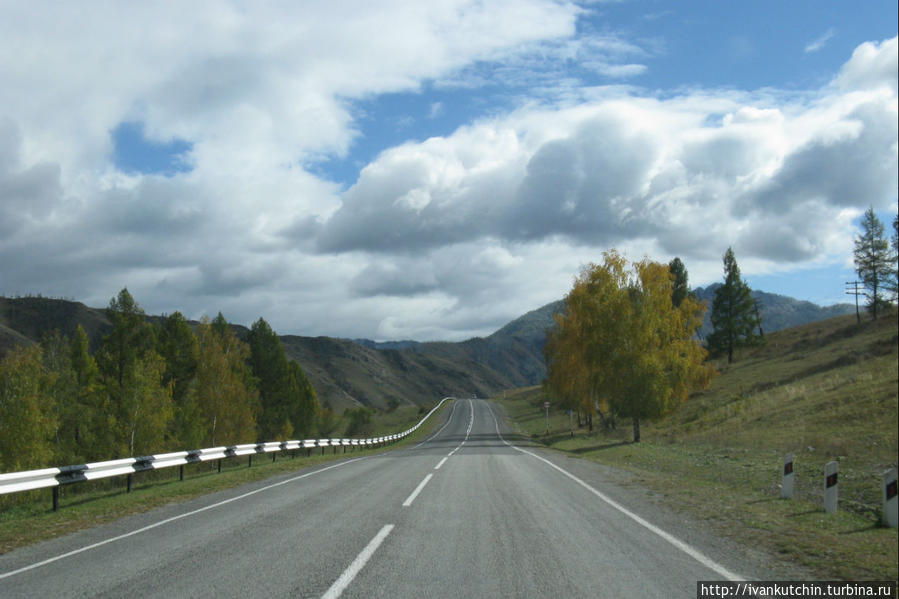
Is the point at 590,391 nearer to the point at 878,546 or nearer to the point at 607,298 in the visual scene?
the point at 607,298

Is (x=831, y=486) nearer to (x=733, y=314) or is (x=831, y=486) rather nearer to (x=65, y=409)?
(x=65, y=409)

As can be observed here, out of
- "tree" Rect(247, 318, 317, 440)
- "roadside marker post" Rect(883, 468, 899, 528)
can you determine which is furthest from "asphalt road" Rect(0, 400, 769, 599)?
"tree" Rect(247, 318, 317, 440)

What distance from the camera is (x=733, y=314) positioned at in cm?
6775

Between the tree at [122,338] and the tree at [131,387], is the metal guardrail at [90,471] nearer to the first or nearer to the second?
the tree at [131,387]

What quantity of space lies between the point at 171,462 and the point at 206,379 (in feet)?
112

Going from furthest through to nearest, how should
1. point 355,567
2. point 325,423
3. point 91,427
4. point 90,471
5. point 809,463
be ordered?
point 325,423
point 91,427
point 809,463
point 90,471
point 355,567

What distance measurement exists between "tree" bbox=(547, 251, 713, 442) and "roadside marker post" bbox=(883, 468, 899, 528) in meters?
27.4

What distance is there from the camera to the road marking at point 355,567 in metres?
6.30

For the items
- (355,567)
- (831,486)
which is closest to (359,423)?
(831,486)

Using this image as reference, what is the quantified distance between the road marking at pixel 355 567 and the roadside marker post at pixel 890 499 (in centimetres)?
736

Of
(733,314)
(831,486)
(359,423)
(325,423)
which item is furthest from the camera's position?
(359,423)

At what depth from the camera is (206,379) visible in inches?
1993

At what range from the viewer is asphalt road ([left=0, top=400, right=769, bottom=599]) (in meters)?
6.57

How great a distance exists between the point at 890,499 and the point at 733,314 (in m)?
63.0
